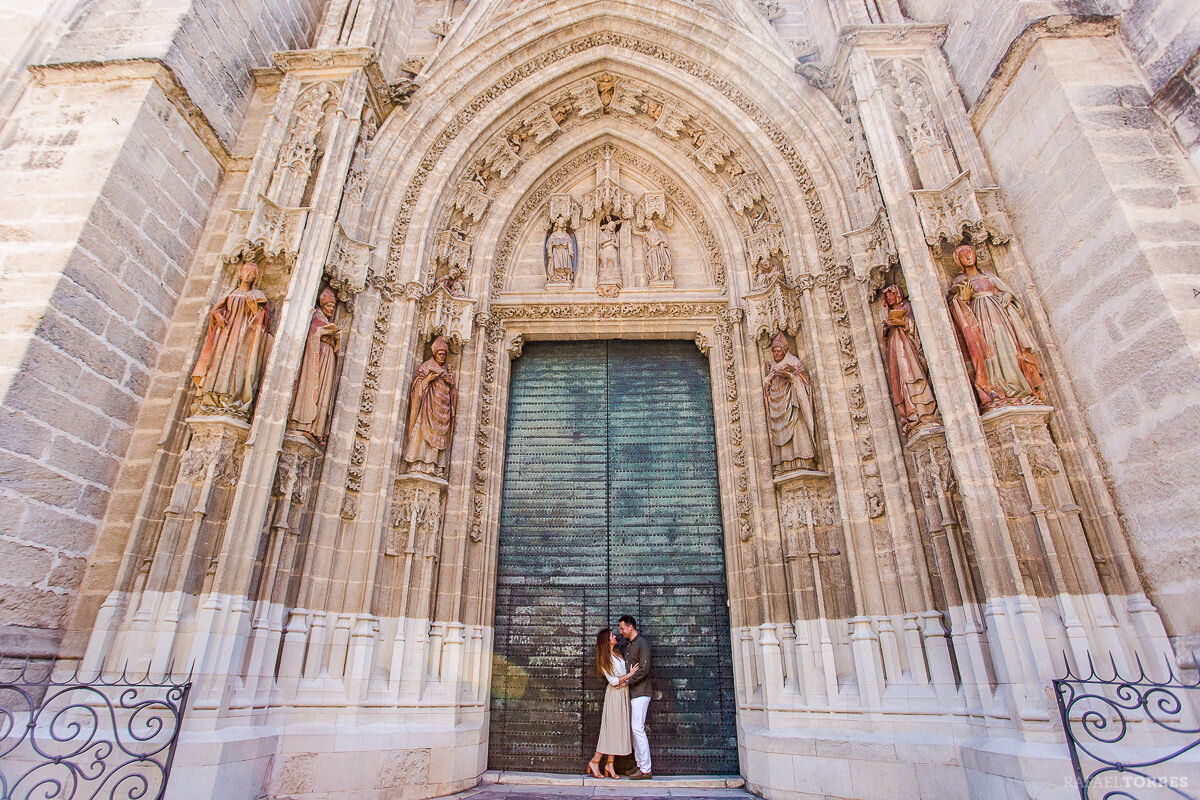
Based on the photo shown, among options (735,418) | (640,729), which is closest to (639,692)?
(640,729)

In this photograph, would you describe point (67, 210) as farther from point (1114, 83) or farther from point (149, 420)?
point (1114, 83)

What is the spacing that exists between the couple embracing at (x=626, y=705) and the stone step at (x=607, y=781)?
14 centimetres

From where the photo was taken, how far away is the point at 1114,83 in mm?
5473

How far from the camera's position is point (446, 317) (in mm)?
7320

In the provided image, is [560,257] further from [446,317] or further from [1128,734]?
[1128,734]

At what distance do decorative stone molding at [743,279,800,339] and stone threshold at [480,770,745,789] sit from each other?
4745 millimetres

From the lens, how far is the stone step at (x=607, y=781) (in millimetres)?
5906

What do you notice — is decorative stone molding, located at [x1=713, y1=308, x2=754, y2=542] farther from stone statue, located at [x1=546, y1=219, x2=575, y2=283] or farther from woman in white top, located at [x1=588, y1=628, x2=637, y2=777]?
stone statue, located at [x1=546, y1=219, x2=575, y2=283]

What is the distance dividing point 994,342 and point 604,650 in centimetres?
478

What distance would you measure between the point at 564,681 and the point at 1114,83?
25.8ft

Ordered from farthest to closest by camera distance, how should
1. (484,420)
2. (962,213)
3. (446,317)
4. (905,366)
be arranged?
(484,420), (446,317), (962,213), (905,366)

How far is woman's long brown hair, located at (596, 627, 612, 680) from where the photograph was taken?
6.43m

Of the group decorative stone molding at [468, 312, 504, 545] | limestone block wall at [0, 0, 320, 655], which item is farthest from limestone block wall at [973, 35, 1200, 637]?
limestone block wall at [0, 0, 320, 655]

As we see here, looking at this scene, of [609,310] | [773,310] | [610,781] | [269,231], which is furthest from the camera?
[609,310]
